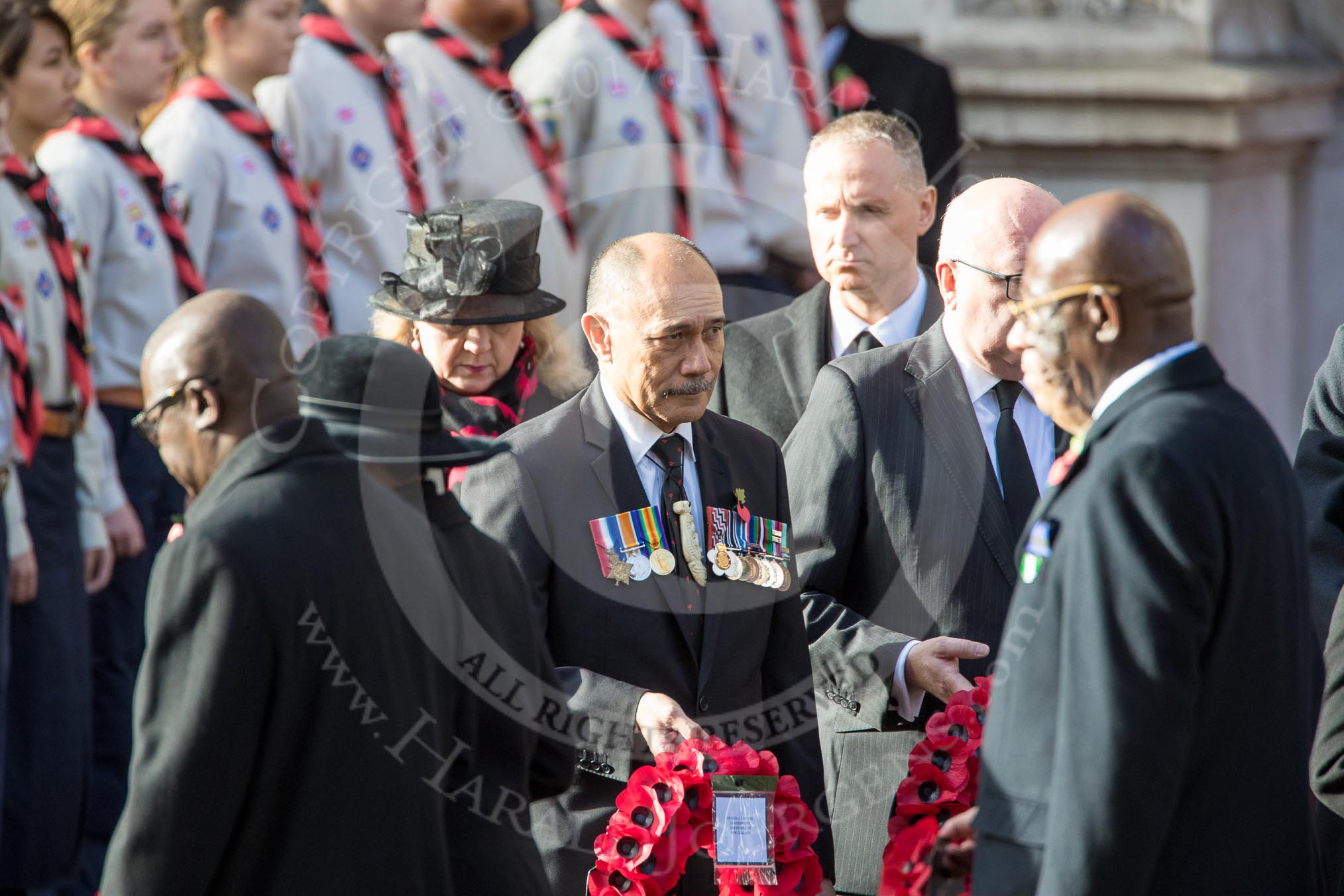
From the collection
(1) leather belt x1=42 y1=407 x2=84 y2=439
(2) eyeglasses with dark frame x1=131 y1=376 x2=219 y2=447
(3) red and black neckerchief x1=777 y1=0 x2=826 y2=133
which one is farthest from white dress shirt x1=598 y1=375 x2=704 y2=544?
(3) red and black neckerchief x1=777 y1=0 x2=826 y2=133

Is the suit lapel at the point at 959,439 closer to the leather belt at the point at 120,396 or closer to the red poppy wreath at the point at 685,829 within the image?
the red poppy wreath at the point at 685,829

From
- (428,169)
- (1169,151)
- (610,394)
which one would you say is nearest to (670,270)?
(610,394)

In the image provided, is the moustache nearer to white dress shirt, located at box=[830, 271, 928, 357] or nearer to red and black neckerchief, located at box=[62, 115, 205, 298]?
white dress shirt, located at box=[830, 271, 928, 357]

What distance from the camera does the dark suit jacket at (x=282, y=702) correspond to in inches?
126

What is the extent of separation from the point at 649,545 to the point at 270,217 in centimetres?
315

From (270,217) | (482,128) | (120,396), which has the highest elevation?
(482,128)

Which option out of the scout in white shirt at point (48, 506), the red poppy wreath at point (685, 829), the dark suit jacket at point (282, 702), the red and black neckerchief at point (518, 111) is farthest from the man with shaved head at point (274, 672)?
the red and black neckerchief at point (518, 111)

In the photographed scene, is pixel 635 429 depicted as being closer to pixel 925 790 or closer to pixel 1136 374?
pixel 925 790

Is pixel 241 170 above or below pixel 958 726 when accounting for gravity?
above

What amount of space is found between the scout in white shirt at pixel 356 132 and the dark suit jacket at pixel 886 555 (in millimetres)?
3029

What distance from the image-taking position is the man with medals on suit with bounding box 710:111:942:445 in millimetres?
5328

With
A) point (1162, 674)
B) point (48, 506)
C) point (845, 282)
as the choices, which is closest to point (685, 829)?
point (1162, 674)

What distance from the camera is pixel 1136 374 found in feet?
10.3

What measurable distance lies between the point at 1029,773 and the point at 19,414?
3817mm
